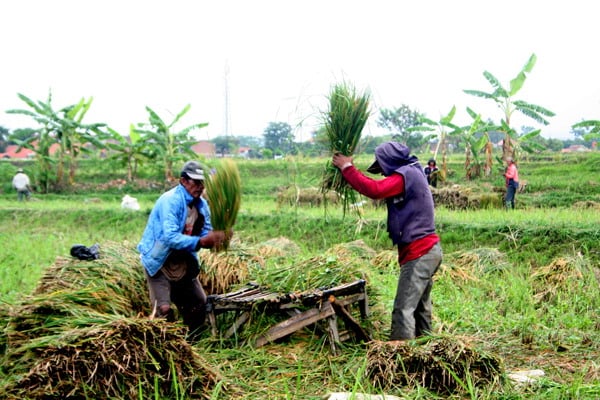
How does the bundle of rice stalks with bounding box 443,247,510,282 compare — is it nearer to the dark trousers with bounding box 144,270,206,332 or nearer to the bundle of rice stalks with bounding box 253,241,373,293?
the bundle of rice stalks with bounding box 253,241,373,293

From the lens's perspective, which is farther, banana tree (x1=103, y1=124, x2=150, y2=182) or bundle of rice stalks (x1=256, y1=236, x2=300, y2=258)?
banana tree (x1=103, y1=124, x2=150, y2=182)

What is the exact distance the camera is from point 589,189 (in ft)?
53.9

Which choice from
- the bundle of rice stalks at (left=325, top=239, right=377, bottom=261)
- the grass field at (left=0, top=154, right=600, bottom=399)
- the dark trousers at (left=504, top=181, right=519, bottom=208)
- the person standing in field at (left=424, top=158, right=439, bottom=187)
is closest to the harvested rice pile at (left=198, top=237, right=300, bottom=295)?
the grass field at (left=0, top=154, right=600, bottom=399)

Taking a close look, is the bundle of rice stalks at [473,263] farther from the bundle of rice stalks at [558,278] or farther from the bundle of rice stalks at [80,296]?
the bundle of rice stalks at [80,296]

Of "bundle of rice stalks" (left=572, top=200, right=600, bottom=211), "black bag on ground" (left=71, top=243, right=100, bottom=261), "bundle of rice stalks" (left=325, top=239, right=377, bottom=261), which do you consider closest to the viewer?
"black bag on ground" (left=71, top=243, right=100, bottom=261)

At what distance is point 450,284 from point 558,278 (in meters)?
1.19

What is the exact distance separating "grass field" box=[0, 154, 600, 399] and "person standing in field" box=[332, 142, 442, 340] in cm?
32

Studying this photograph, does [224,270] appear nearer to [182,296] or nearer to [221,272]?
[221,272]

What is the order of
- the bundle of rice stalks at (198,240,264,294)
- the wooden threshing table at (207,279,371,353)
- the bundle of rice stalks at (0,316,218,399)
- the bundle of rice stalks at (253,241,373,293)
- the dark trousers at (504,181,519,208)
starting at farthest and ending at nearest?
1. the dark trousers at (504,181,519,208)
2. the bundle of rice stalks at (198,240,264,294)
3. the bundle of rice stalks at (253,241,373,293)
4. the wooden threshing table at (207,279,371,353)
5. the bundle of rice stalks at (0,316,218,399)

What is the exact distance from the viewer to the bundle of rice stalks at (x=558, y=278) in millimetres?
6777

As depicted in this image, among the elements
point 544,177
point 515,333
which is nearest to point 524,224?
point 515,333

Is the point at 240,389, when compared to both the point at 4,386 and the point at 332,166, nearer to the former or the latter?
the point at 4,386

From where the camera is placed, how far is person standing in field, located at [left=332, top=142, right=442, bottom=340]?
4.43 metres

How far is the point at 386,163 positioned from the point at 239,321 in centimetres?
157
